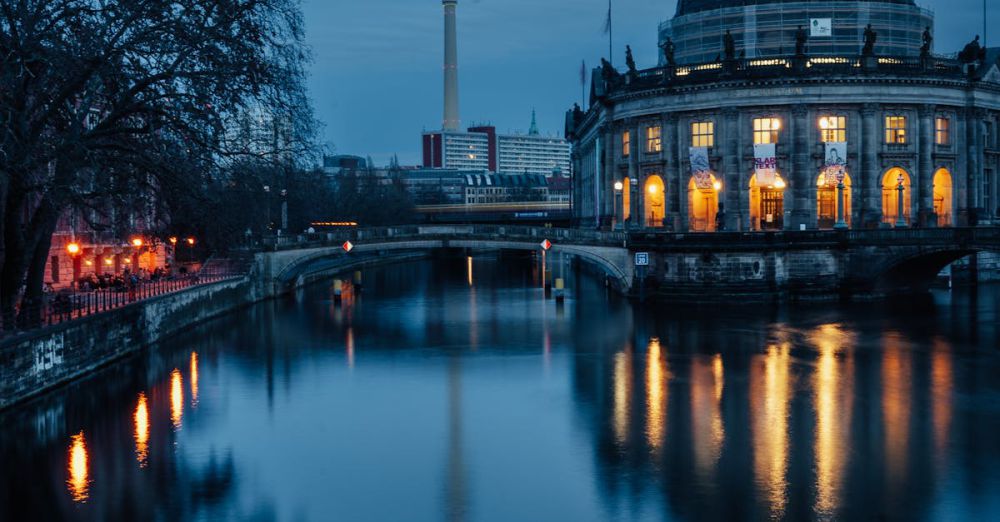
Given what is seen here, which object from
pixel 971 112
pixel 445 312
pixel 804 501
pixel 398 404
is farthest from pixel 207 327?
pixel 971 112

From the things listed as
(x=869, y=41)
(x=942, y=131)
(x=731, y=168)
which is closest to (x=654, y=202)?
(x=731, y=168)

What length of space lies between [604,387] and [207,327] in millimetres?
27951

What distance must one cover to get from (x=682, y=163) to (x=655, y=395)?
4547 cm

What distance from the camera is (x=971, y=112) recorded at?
83.1 metres

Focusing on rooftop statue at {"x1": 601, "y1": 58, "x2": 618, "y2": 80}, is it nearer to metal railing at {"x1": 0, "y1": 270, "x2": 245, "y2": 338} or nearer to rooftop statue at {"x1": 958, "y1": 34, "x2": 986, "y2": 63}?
rooftop statue at {"x1": 958, "y1": 34, "x2": 986, "y2": 63}

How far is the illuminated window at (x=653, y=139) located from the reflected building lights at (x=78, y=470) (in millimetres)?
58023

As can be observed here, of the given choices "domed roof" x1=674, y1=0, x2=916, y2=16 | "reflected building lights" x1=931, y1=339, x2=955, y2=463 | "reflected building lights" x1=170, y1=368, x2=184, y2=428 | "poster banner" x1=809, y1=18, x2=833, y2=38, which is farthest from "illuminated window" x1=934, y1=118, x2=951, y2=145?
"reflected building lights" x1=170, y1=368, x2=184, y2=428

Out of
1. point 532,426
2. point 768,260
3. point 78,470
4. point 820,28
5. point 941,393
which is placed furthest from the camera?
point 820,28

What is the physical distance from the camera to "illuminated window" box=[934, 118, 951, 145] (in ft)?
270

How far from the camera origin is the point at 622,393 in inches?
1572

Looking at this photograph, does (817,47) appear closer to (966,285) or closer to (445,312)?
(966,285)

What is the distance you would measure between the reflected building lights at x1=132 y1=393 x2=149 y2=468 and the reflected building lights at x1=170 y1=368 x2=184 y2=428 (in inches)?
34.1

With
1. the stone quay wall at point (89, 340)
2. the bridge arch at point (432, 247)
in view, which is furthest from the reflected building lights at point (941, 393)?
the stone quay wall at point (89, 340)

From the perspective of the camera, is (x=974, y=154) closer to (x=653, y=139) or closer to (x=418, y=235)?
(x=653, y=139)
